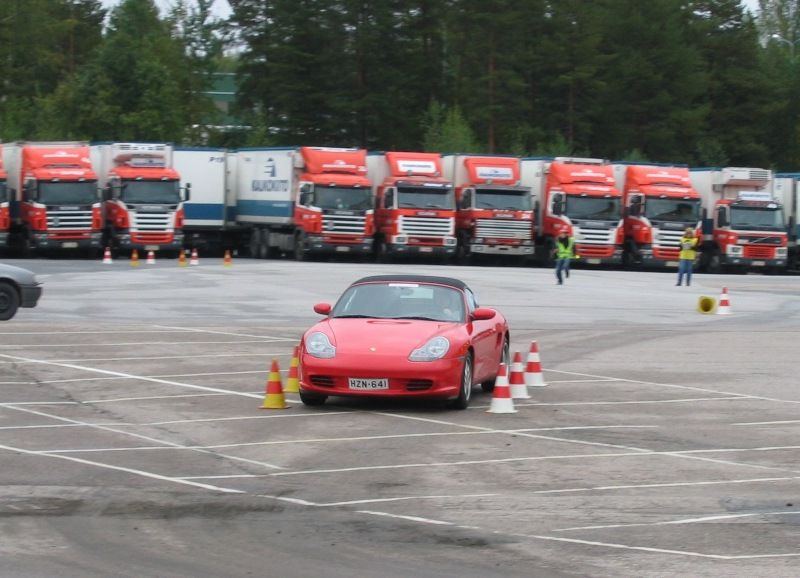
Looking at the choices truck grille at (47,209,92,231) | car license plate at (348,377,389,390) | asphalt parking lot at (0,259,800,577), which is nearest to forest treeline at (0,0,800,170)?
truck grille at (47,209,92,231)

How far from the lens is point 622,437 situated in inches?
524

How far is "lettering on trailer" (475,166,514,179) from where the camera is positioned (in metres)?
52.7

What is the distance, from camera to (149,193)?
50406mm

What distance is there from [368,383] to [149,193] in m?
37.5

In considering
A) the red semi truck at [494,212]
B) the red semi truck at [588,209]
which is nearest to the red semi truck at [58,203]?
the red semi truck at [494,212]

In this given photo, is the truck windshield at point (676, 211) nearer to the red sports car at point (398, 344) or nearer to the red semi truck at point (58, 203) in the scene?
the red semi truck at point (58, 203)

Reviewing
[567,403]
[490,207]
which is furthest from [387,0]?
[567,403]

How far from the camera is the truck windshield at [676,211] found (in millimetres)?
51531

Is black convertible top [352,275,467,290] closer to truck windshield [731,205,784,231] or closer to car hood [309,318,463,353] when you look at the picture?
car hood [309,318,463,353]

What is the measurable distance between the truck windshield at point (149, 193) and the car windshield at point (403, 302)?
35364 mm

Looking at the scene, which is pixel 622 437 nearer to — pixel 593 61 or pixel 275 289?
pixel 275 289

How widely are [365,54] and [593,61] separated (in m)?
12.9

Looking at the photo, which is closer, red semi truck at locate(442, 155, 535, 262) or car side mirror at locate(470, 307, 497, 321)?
car side mirror at locate(470, 307, 497, 321)

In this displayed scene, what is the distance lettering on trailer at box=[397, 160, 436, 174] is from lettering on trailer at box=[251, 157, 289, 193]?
14.3 ft
